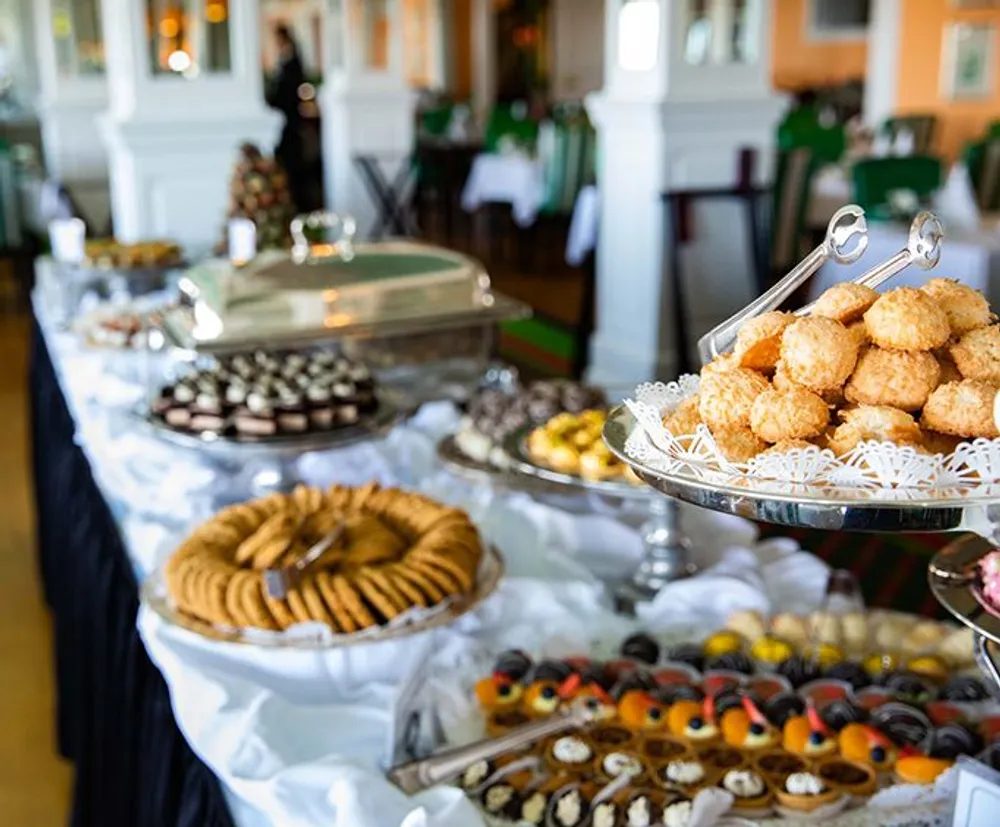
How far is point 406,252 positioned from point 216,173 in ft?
6.25

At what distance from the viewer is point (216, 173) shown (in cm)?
402

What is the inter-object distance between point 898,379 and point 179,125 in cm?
342

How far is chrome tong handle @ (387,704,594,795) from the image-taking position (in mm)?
1033

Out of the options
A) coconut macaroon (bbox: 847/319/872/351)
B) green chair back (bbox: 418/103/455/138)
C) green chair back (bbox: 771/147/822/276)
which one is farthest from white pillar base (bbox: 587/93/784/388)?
green chair back (bbox: 418/103/455/138)

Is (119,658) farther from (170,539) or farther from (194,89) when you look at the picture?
(194,89)

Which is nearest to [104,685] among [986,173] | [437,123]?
[986,173]

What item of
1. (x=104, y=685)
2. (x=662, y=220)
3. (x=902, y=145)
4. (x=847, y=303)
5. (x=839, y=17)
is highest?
(x=839, y=17)

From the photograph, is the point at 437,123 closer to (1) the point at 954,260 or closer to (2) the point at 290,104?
(2) the point at 290,104

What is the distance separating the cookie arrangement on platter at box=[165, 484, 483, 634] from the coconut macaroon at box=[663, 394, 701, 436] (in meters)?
0.36

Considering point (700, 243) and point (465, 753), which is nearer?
point (465, 753)

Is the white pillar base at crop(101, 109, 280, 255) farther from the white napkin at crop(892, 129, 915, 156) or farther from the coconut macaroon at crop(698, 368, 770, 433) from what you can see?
the white napkin at crop(892, 129, 915, 156)

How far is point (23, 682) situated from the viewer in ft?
8.54

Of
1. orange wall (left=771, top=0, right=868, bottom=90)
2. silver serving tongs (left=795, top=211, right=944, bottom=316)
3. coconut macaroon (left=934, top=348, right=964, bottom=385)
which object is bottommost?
coconut macaroon (left=934, top=348, right=964, bottom=385)

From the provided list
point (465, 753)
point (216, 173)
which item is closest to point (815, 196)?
point (216, 173)
